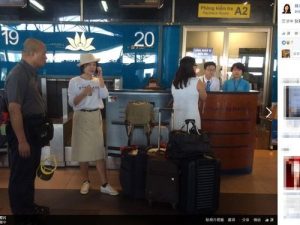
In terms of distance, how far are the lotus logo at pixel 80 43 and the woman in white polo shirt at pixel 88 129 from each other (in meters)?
0.64

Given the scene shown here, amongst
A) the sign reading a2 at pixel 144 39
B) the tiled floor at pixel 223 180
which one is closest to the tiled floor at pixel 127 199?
the tiled floor at pixel 223 180

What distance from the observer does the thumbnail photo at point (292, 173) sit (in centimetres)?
61

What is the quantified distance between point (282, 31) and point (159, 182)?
1202 millimetres

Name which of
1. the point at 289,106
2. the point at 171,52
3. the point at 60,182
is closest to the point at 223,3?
the point at 171,52

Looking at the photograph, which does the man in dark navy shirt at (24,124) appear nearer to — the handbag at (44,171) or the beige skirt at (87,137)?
the handbag at (44,171)

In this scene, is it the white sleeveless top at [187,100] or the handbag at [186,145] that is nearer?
the handbag at [186,145]

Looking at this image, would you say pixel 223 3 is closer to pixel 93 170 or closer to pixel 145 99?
pixel 145 99

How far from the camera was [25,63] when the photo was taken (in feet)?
3.82

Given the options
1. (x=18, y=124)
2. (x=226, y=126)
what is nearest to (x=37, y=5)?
(x=18, y=124)

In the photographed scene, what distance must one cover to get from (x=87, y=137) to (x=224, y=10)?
1272 millimetres

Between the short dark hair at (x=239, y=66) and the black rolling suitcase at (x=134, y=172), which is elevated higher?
the short dark hair at (x=239, y=66)

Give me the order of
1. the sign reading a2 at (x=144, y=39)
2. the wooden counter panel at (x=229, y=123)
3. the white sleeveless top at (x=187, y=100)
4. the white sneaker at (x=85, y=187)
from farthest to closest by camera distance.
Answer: the wooden counter panel at (x=229, y=123)
the white sleeveless top at (x=187, y=100)
the white sneaker at (x=85, y=187)
the sign reading a2 at (x=144, y=39)

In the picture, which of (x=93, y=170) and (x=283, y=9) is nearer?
(x=283, y=9)

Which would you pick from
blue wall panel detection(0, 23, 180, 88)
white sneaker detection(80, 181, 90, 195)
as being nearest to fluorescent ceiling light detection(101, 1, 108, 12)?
blue wall panel detection(0, 23, 180, 88)
